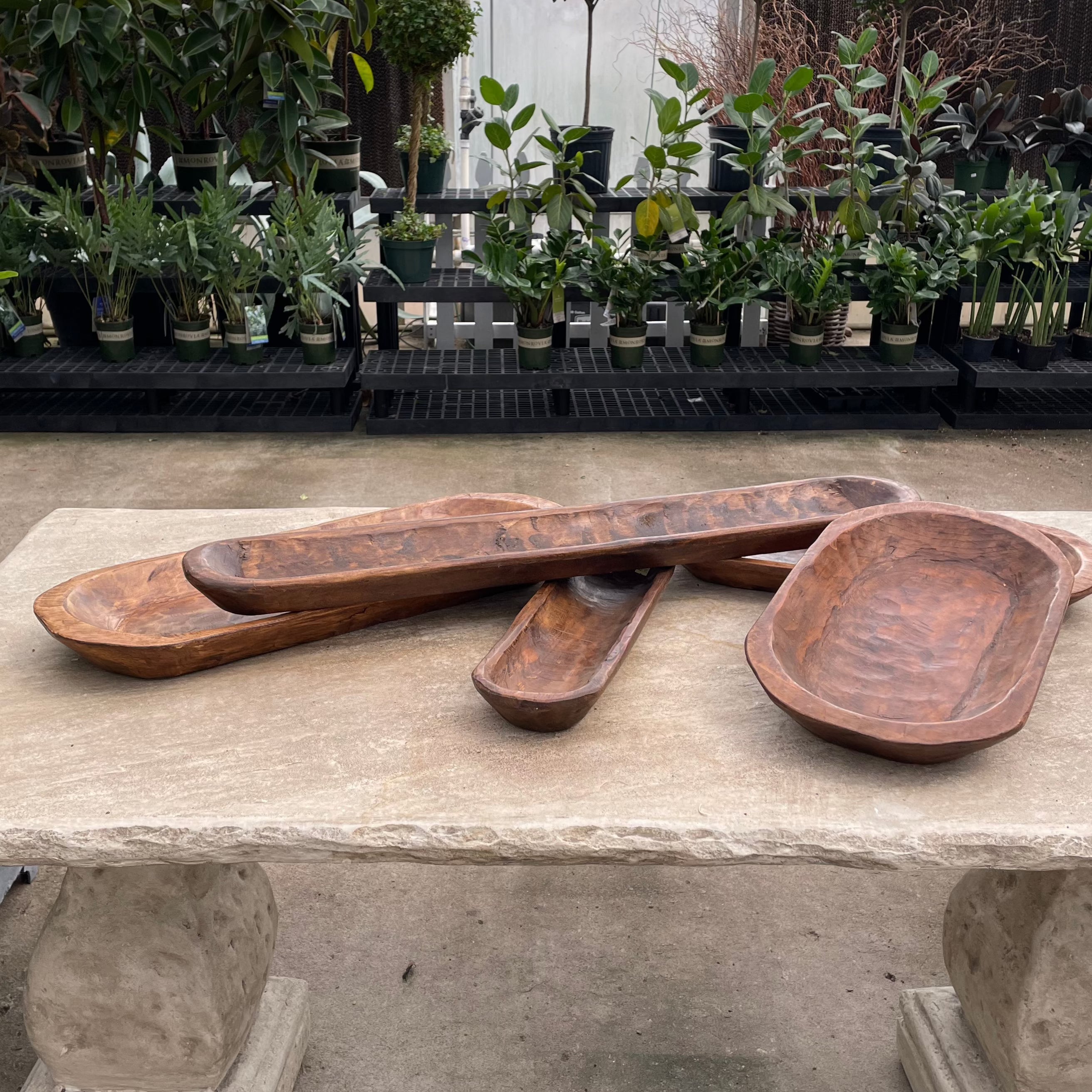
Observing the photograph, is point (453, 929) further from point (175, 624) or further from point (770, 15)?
point (770, 15)

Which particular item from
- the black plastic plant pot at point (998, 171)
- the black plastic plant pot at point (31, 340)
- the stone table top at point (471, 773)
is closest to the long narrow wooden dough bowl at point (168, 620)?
the stone table top at point (471, 773)

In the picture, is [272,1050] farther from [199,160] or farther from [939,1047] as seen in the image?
[199,160]

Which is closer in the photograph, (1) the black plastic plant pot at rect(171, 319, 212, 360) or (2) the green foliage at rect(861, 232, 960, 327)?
(2) the green foliage at rect(861, 232, 960, 327)

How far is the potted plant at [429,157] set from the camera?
15.6 ft

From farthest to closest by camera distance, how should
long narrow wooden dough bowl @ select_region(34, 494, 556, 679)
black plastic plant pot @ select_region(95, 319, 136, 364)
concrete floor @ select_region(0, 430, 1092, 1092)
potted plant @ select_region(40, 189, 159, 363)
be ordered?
black plastic plant pot @ select_region(95, 319, 136, 364)
potted plant @ select_region(40, 189, 159, 363)
concrete floor @ select_region(0, 430, 1092, 1092)
long narrow wooden dough bowl @ select_region(34, 494, 556, 679)

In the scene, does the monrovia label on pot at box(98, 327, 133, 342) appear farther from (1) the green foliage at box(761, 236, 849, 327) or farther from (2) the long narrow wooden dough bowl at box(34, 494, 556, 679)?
(2) the long narrow wooden dough bowl at box(34, 494, 556, 679)

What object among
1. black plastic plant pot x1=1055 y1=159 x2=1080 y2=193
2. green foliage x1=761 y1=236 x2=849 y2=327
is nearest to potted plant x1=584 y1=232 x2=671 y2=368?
green foliage x1=761 y1=236 x2=849 y2=327

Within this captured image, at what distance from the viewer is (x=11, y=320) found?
4438 mm

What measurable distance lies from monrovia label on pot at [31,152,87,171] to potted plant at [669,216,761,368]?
2.45 metres

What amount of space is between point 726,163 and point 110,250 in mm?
2453

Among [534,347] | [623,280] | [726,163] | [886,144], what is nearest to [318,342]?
[534,347]

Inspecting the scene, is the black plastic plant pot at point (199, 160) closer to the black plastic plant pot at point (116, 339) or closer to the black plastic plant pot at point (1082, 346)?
the black plastic plant pot at point (116, 339)

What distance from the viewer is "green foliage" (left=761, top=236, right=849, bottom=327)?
14.7 feet

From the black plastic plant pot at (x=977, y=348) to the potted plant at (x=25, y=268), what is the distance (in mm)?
3589
